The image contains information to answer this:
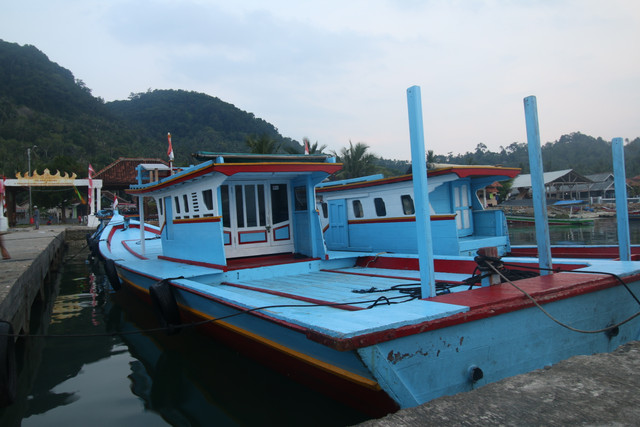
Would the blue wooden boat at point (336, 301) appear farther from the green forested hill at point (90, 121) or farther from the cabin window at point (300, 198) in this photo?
the green forested hill at point (90, 121)

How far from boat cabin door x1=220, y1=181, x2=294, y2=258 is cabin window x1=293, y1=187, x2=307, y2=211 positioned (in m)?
0.17

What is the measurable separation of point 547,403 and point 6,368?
195 inches

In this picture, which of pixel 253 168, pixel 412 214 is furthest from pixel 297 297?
pixel 412 214

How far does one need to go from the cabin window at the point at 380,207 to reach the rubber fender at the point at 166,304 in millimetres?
5267

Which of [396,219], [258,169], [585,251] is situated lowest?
[585,251]

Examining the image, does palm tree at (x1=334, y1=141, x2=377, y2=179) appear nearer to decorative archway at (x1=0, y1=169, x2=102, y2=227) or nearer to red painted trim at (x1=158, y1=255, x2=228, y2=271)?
decorative archway at (x1=0, y1=169, x2=102, y2=227)

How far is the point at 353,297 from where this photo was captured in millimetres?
5367

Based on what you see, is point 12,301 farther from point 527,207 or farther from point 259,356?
point 527,207

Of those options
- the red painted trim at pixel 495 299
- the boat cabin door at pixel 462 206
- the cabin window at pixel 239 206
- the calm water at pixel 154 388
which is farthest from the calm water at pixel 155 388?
the boat cabin door at pixel 462 206

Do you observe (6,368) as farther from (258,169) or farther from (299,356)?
(258,169)

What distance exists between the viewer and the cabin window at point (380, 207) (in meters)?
9.90

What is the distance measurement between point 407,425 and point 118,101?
12547cm

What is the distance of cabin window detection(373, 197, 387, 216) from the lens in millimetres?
9898

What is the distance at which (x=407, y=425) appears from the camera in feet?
6.97
